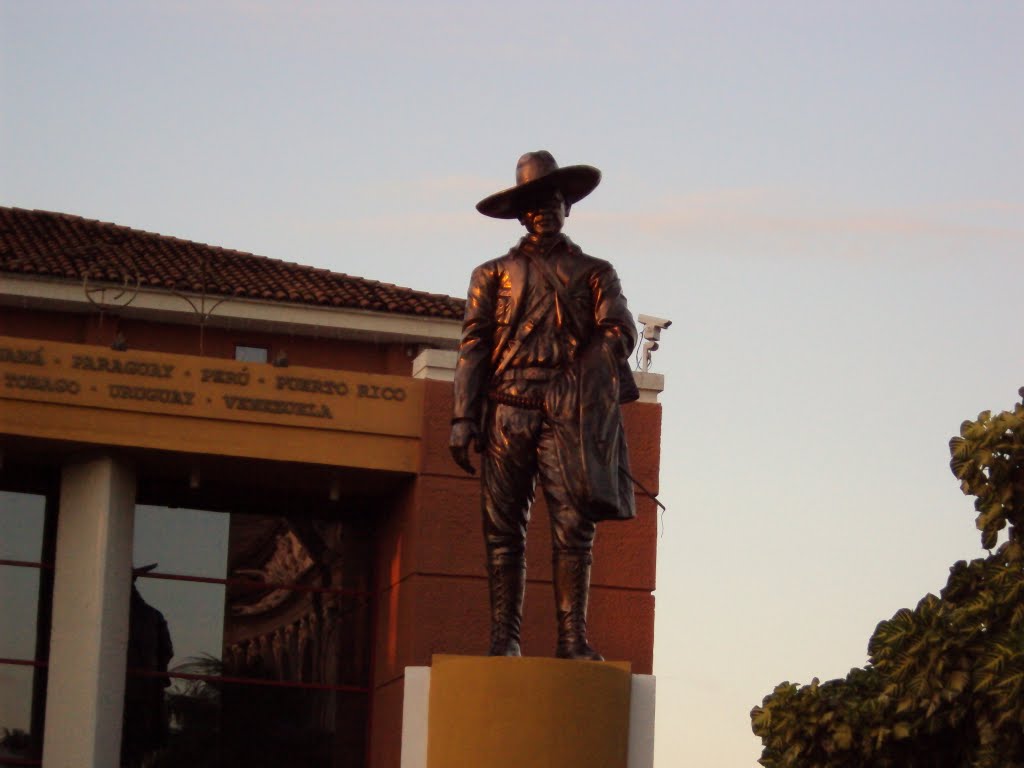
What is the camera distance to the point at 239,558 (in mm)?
21875

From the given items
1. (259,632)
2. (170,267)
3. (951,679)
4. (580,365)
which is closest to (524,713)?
(580,365)

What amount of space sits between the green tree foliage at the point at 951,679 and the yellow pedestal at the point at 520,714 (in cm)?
231

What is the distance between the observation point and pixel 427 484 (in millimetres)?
20250

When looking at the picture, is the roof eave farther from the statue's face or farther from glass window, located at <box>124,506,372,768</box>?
the statue's face

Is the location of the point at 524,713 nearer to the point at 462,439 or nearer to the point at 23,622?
the point at 462,439

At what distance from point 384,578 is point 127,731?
284 cm

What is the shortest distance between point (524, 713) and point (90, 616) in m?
10.1

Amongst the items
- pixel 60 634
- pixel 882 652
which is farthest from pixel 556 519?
pixel 60 634

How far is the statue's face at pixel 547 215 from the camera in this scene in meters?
11.5

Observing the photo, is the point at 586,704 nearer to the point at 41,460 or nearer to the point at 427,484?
the point at 427,484

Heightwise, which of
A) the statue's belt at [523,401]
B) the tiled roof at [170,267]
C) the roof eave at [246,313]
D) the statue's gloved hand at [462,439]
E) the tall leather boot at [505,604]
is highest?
the tiled roof at [170,267]

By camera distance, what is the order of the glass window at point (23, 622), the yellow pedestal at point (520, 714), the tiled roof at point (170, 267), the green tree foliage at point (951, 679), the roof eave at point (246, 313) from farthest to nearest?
1. the tiled roof at point (170, 267)
2. the roof eave at point (246, 313)
3. the glass window at point (23, 622)
4. the green tree foliage at point (951, 679)
5. the yellow pedestal at point (520, 714)

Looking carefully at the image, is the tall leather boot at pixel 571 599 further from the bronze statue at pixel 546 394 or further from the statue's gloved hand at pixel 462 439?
the statue's gloved hand at pixel 462 439

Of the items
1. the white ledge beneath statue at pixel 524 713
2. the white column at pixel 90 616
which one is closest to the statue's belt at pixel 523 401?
the white ledge beneath statue at pixel 524 713
